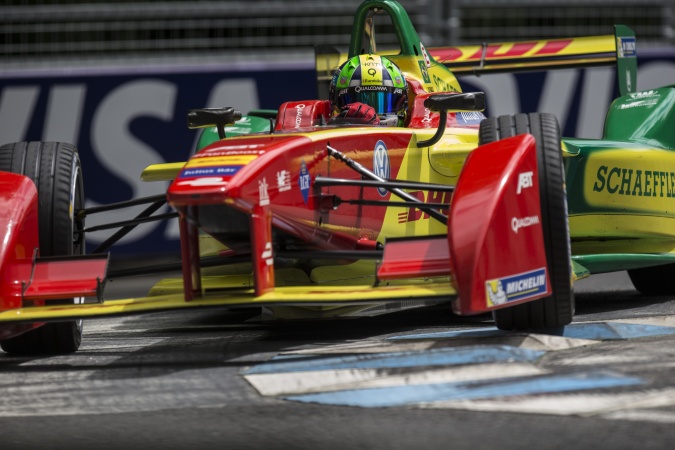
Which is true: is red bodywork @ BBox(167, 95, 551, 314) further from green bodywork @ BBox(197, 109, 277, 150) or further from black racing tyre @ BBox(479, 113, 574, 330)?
green bodywork @ BBox(197, 109, 277, 150)

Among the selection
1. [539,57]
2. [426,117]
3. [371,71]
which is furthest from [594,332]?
[539,57]

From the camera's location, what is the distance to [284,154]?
17.7 feet

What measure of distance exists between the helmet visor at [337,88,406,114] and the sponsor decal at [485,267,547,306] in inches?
79.1

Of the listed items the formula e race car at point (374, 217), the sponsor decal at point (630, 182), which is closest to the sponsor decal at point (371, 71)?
the formula e race car at point (374, 217)

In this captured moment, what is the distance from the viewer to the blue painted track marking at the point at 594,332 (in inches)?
214

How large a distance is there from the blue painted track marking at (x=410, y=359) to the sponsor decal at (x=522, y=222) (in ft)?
1.61

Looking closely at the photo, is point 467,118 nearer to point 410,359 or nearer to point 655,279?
point 655,279

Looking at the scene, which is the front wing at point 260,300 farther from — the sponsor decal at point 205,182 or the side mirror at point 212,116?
the side mirror at point 212,116

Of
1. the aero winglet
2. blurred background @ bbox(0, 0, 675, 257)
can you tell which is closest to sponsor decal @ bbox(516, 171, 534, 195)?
the aero winglet

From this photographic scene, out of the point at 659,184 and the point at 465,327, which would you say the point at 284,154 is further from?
the point at 659,184

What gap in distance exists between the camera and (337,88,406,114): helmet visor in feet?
23.0

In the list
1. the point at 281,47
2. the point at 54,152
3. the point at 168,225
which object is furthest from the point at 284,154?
the point at 281,47

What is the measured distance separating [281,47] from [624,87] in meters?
4.63

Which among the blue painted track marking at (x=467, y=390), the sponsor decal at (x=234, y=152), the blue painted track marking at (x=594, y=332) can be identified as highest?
the sponsor decal at (x=234, y=152)
